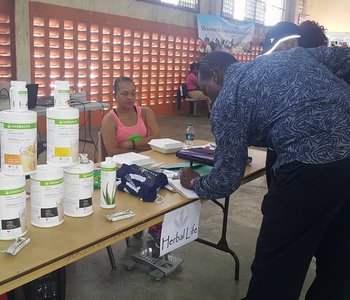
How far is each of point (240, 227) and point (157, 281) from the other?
1.07 metres

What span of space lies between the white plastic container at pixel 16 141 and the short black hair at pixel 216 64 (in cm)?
75

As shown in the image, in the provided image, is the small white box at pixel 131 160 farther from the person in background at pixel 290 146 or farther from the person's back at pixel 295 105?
the person's back at pixel 295 105

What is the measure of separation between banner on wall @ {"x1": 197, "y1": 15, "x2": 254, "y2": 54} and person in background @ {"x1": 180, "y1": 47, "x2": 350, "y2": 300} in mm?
7386

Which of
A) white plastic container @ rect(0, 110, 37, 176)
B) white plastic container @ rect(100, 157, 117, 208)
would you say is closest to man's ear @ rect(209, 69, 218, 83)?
white plastic container @ rect(100, 157, 117, 208)

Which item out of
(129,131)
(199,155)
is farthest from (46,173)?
(129,131)

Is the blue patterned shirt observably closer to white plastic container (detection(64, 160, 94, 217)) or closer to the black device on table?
white plastic container (detection(64, 160, 94, 217))

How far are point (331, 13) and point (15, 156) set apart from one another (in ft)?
46.0

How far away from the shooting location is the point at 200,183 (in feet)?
5.29

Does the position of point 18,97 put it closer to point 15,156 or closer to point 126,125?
point 15,156

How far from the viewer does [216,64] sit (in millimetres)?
1589

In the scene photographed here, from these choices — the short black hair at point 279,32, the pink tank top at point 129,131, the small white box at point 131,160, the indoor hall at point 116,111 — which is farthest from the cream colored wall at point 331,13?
the small white box at point 131,160

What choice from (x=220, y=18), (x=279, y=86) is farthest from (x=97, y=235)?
(x=220, y=18)

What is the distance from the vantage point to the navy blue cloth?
1.57m

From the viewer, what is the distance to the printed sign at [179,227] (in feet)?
4.99
